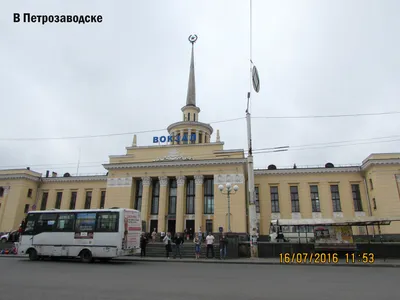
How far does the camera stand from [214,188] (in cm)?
3338

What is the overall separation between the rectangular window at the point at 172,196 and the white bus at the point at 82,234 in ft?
54.7

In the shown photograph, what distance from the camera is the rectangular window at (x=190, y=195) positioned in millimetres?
34478

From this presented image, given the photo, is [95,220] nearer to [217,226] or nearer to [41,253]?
[41,253]

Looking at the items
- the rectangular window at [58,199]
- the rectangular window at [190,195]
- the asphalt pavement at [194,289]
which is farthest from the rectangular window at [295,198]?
the rectangular window at [58,199]

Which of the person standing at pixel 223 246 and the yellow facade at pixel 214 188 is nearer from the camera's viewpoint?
the person standing at pixel 223 246

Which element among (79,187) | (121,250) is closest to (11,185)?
(79,187)

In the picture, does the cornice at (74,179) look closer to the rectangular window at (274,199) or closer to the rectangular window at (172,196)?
the rectangular window at (172,196)

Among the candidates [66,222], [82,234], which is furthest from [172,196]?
[82,234]

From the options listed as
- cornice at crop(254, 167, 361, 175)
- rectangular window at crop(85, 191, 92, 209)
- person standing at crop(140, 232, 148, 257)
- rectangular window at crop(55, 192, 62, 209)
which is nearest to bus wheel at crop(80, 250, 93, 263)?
person standing at crop(140, 232, 148, 257)

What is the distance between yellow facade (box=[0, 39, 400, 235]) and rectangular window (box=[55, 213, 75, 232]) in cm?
1651

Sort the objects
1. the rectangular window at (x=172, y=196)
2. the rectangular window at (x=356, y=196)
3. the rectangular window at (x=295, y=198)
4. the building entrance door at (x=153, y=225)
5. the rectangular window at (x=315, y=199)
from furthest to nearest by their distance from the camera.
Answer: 1. the rectangular window at (x=295, y=198)
2. the rectangular window at (x=315, y=199)
3. the rectangular window at (x=356, y=196)
4. the rectangular window at (x=172, y=196)
5. the building entrance door at (x=153, y=225)

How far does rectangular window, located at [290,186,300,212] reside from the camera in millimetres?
36397

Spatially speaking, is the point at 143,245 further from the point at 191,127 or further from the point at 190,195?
the point at 191,127

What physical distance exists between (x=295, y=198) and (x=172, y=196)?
16.2 metres
